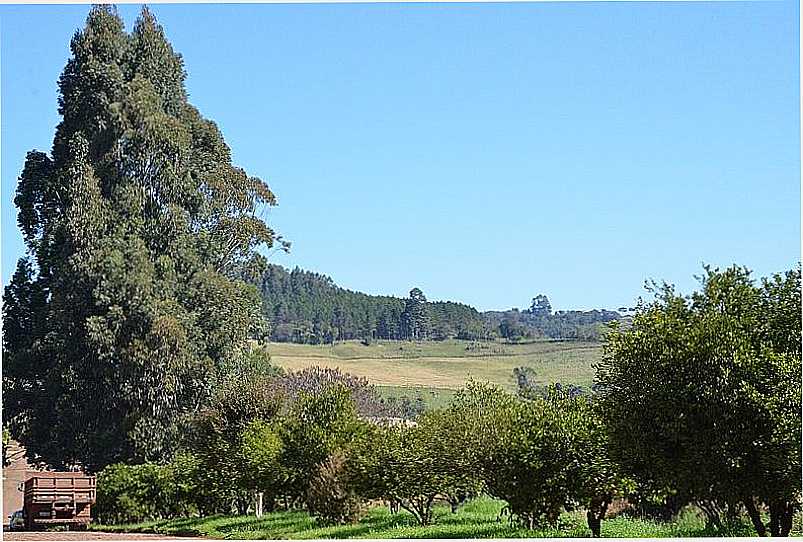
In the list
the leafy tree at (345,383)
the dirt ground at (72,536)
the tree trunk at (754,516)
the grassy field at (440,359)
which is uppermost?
the grassy field at (440,359)

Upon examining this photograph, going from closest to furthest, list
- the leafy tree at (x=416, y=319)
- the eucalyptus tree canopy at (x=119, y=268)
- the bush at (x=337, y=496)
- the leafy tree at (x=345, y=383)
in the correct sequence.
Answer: the bush at (x=337, y=496) < the eucalyptus tree canopy at (x=119, y=268) < the leafy tree at (x=345, y=383) < the leafy tree at (x=416, y=319)

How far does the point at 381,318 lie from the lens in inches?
1108

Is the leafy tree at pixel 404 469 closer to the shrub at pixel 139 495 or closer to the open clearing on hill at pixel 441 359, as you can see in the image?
the shrub at pixel 139 495

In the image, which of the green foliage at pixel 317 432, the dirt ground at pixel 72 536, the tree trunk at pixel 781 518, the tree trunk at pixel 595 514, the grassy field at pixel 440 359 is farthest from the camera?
the grassy field at pixel 440 359

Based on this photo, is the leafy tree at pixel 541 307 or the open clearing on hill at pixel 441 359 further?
the open clearing on hill at pixel 441 359

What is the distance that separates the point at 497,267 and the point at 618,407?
8.93m

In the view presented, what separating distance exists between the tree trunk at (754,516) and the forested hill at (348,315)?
1823 cm

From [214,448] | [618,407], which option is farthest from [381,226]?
[618,407]

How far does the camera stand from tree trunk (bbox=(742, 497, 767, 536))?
7.00 meters

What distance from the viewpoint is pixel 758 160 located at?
12.7m

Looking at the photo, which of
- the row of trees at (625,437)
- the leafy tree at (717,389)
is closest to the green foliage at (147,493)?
the row of trees at (625,437)

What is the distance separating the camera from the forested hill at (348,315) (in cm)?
2630

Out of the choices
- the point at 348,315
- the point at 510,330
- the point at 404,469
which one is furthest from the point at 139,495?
the point at 510,330

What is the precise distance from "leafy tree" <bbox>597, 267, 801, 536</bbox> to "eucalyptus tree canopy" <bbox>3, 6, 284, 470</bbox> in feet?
32.7
